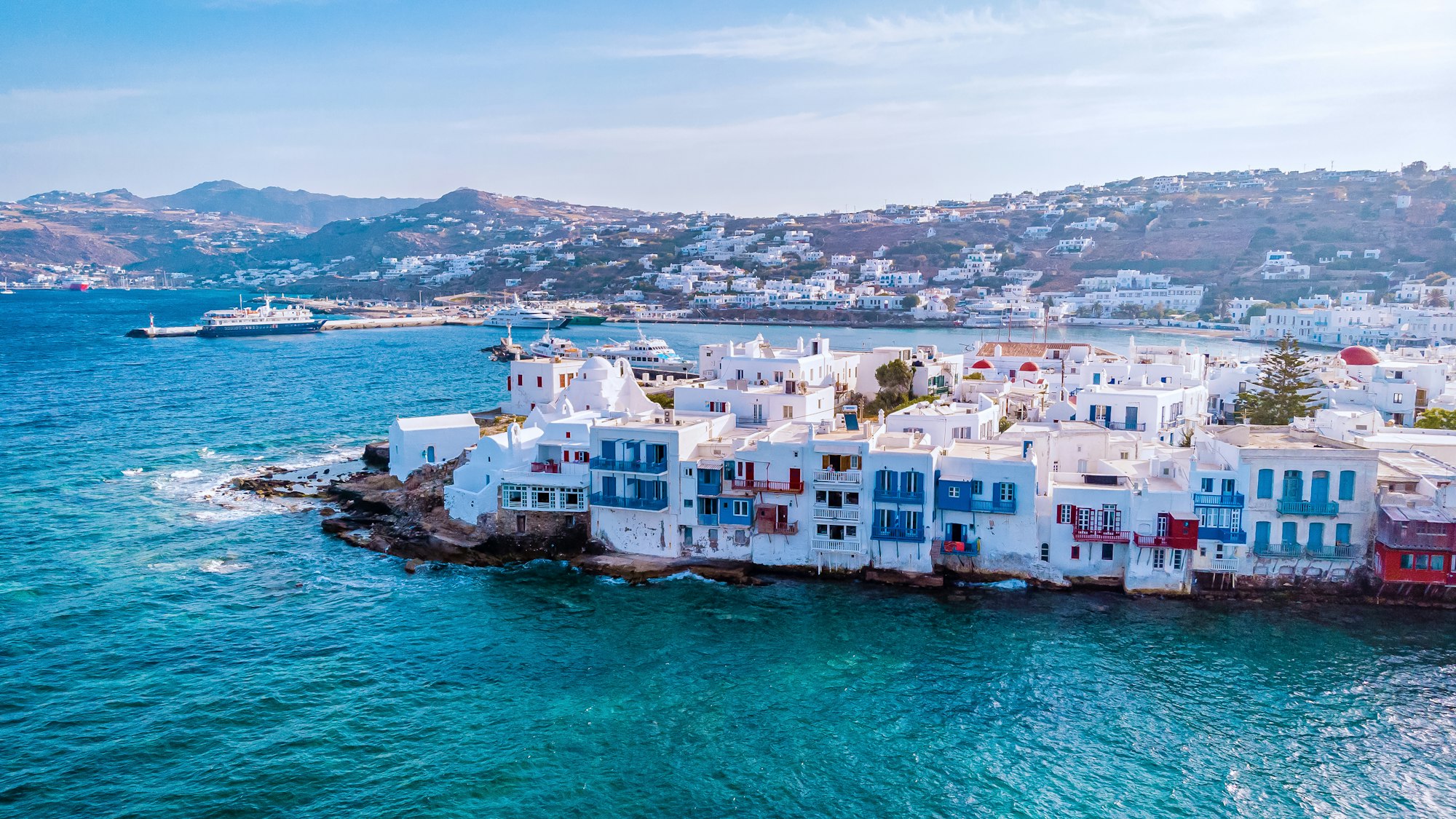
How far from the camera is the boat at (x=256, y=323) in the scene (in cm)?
12569

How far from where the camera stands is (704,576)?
98.4ft

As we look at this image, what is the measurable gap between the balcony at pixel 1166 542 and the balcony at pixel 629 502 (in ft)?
47.8

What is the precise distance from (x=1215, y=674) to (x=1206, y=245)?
16119 centimetres

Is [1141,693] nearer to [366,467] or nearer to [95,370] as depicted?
[366,467]

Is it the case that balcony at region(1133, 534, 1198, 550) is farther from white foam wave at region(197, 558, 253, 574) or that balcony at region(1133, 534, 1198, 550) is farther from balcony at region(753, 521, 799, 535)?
white foam wave at region(197, 558, 253, 574)

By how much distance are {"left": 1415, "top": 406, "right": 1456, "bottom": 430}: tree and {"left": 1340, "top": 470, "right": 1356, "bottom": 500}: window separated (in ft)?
52.3

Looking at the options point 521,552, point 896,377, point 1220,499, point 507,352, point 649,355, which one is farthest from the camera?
point 507,352

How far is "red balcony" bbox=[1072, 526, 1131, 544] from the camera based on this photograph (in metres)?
27.9

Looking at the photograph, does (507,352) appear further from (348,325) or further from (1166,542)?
(1166,542)

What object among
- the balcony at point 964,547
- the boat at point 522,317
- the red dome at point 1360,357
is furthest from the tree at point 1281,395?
the boat at point 522,317

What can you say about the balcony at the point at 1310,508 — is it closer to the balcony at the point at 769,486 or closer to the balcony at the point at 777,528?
the balcony at the point at 769,486

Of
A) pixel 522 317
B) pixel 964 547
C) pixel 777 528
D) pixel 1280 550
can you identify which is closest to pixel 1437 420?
pixel 1280 550

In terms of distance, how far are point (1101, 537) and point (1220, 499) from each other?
11.6 feet

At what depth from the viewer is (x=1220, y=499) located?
1086 inches
